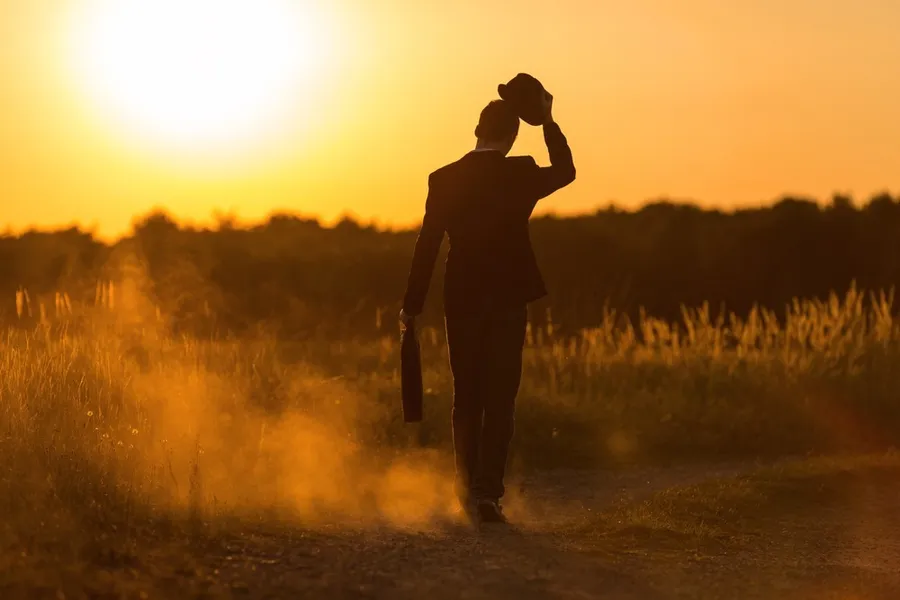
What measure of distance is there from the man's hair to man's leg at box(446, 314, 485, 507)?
102 centimetres

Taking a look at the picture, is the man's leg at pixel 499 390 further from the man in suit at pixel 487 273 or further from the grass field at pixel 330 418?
the grass field at pixel 330 418

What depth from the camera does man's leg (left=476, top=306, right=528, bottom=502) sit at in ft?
23.3

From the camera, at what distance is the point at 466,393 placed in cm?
727

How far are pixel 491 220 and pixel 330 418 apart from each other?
15.3ft

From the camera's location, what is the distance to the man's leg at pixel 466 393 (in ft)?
23.5

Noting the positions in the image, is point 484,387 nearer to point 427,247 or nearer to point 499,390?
point 499,390

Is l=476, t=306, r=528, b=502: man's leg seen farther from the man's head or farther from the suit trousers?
the man's head

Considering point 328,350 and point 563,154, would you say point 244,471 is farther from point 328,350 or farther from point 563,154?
point 328,350

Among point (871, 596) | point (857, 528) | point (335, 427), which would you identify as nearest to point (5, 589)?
point (871, 596)

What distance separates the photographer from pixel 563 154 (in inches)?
282

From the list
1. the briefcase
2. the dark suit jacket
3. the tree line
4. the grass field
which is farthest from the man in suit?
the tree line

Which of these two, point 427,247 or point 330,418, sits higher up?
point 427,247

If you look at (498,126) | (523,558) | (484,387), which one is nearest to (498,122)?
(498,126)

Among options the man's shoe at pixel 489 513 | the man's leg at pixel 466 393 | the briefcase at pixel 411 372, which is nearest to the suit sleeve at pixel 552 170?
the man's leg at pixel 466 393
